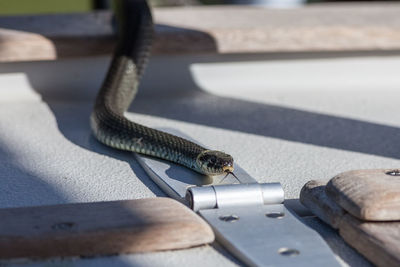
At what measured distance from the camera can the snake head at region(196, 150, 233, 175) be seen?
165cm

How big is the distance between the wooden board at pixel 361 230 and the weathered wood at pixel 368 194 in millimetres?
15

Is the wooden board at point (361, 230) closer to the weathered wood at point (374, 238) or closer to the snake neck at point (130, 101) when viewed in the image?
the weathered wood at point (374, 238)

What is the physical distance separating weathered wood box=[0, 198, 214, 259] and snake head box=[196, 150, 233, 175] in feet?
1.18

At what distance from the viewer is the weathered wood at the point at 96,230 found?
1.17 metres

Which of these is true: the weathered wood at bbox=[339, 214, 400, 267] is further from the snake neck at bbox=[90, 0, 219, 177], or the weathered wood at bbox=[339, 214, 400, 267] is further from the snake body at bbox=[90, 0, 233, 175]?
the snake neck at bbox=[90, 0, 219, 177]

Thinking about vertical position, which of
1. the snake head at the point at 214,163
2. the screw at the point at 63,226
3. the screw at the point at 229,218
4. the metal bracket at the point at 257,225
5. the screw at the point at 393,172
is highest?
the screw at the point at 393,172

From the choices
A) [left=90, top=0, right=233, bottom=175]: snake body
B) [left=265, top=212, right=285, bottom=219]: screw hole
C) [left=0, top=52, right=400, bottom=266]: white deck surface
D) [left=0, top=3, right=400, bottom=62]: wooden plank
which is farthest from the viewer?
[left=0, top=3, right=400, bottom=62]: wooden plank

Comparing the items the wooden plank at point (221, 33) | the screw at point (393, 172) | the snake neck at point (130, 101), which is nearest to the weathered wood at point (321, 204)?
the screw at point (393, 172)

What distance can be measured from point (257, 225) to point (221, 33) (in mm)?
1393

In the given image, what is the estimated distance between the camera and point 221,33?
2.59 metres

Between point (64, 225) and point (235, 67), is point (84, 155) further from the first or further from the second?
point (235, 67)

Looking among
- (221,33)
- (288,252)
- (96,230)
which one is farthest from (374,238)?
(221,33)

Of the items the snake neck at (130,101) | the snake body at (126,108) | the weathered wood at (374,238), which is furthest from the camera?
the snake neck at (130,101)

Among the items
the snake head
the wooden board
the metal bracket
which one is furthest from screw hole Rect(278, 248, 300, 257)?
the snake head
